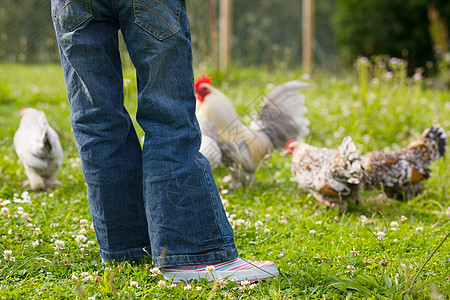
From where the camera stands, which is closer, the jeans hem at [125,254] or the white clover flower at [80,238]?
the jeans hem at [125,254]

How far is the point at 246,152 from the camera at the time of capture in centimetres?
312

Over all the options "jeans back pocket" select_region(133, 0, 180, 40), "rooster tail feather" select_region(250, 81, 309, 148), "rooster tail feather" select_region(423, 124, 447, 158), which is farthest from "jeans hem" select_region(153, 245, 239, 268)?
"rooster tail feather" select_region(423, 124, 447, 158)

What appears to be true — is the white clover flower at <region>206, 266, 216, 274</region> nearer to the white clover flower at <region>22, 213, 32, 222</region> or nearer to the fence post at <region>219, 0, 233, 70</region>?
the white clover flower at <region>22, 213, 32, 222</region>

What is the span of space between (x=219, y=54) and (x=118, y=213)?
5.91m

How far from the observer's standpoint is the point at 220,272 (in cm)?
179

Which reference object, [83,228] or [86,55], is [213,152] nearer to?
[83,228]

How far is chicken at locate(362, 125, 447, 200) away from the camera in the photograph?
9.64 feet

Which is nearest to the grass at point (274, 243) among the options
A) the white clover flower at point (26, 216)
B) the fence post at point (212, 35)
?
the white clover flower at point (26, 216)

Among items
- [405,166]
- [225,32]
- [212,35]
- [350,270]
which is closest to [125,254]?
[350,270]

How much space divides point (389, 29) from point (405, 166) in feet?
22.2

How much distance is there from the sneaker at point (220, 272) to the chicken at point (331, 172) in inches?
38.4

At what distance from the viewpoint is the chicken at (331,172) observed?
2.63 m

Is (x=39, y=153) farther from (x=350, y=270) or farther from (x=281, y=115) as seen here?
(x=350, y=270)

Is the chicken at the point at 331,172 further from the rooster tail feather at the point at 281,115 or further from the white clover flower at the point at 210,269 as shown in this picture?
the white clover flower at the point at 210,269
